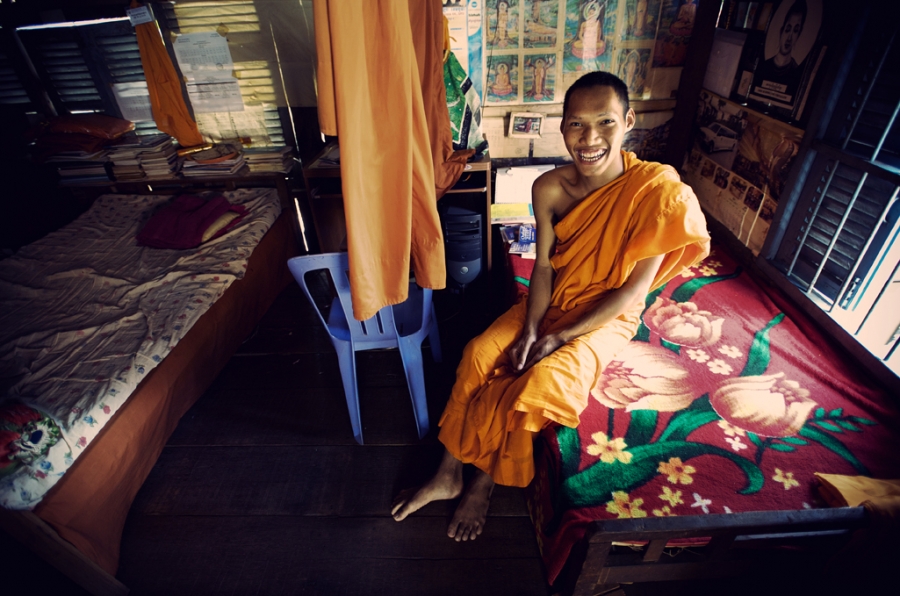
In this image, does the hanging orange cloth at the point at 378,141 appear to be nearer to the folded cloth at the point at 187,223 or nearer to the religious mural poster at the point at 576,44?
the religious mural poster at the point at 576,44

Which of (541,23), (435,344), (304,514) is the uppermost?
(541,23)

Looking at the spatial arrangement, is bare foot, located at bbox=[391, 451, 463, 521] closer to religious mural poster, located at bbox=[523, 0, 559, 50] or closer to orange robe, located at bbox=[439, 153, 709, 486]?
orange robe, located at bbox=[439, 153, 709, 486]

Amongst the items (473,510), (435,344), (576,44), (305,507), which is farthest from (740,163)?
(305,507)

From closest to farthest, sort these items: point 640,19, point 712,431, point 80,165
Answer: point 712,431 → point 640,19 → point 80,165

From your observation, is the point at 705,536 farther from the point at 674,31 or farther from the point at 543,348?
the point at 674,31

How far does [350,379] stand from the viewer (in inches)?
73.5

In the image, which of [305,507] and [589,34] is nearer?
[305,507]

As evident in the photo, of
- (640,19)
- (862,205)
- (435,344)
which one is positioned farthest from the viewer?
(640,19)

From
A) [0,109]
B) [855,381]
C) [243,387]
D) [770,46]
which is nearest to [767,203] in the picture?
[770,46]

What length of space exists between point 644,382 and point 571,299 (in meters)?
0.40

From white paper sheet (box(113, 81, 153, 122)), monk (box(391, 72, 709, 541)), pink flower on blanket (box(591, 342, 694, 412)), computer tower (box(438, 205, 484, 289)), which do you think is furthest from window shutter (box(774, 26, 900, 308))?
white paper sheet (box(113, 81, 153, 122))

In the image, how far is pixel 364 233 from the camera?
131 centimetres

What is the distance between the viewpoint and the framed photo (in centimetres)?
267

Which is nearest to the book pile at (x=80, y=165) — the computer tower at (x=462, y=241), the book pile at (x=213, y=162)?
the book pile at (x=213, y=162)
